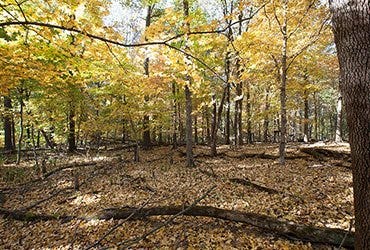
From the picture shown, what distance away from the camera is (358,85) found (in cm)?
277

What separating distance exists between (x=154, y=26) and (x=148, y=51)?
2.29ft

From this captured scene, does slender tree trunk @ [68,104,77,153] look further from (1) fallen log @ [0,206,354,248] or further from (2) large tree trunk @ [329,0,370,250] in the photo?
(2) large tree trunk @ [329,0,370,250]

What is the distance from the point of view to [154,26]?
4.60m

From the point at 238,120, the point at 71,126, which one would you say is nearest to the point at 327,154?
the point at 238,120

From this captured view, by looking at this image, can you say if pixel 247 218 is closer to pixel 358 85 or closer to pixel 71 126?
pixel 358 85

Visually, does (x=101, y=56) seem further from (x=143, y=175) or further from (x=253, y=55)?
(x=253, y=55)

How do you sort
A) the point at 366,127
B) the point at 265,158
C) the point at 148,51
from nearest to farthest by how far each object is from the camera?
the point at 366,127, the point at 148,51, the point at 265,158

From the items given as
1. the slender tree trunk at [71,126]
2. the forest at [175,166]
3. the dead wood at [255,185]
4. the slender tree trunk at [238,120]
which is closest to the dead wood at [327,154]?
the forest at [175,166]

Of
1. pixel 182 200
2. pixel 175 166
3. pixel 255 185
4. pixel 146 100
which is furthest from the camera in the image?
pixel 146 100

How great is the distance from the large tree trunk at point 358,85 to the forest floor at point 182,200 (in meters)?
1.78

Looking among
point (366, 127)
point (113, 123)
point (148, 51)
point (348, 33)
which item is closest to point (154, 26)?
point (148, 51)

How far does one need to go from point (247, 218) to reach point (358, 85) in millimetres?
3375

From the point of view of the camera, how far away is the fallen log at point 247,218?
13.6 ft

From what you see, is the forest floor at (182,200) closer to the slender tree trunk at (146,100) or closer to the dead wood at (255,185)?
the dead wood at (255,185)
